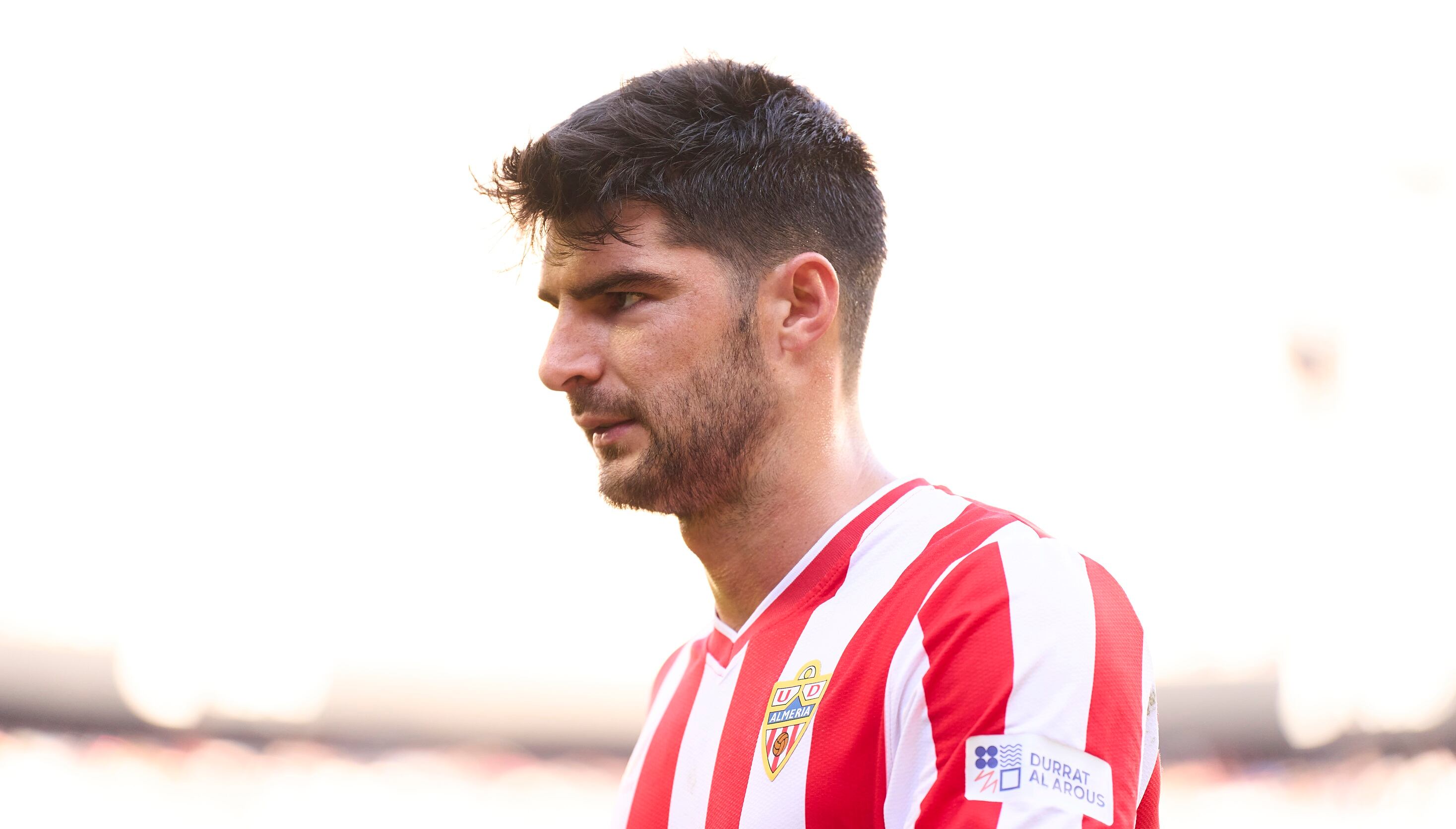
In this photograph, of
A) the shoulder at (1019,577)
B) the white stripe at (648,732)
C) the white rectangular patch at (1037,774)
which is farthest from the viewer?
the white stripe at (648,732)

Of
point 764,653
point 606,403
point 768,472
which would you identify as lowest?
point 764,653

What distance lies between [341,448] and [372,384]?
74 centimetres

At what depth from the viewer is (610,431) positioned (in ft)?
5.48

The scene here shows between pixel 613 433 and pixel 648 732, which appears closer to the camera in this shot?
pixel 613 433

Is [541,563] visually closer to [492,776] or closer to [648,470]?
[492,776]

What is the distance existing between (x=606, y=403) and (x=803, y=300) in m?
0.32

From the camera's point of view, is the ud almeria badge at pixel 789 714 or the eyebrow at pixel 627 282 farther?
the eyebrow at pixel 627 282

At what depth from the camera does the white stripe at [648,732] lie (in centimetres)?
182

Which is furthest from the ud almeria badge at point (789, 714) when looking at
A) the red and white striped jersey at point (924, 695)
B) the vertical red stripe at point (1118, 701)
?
the vertical red stripe at point (1118, 701)

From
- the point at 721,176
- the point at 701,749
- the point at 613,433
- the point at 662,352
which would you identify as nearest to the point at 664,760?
the point at 701,749

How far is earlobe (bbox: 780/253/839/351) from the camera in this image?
1.71 m

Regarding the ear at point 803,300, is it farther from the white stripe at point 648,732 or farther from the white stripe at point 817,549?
the white stripe at point 648,732

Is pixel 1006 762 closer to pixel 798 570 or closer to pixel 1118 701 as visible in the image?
pixel 1118 701

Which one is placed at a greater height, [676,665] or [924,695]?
[676,665]
